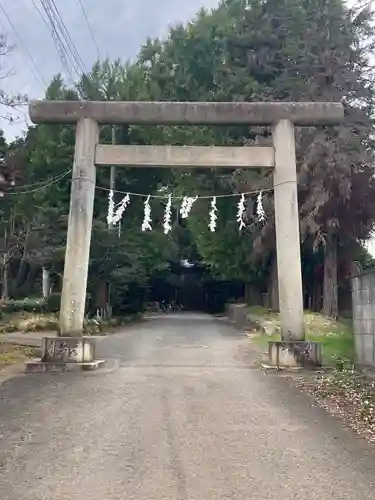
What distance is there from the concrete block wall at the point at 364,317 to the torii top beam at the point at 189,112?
363 cm

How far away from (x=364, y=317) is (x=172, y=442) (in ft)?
18.1

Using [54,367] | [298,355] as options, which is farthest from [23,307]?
[298,355]

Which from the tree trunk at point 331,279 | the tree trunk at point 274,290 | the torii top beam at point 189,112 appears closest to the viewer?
the torii top beam at point 189,112

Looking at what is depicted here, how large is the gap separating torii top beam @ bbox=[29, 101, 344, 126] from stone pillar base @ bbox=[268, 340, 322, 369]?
465 centimetres

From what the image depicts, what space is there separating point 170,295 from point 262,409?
131 feet

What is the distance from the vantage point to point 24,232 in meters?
30.2

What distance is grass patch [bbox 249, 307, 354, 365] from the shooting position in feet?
43.1

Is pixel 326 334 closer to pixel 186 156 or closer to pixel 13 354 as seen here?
pixel 186 156

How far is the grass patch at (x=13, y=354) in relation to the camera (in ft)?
40.5

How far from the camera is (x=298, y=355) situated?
11.2 m

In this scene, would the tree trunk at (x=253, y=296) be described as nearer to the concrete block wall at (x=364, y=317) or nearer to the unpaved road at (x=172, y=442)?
the concrete block wall at (x=364, y=317)

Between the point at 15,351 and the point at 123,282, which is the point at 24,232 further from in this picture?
the point at 15,351

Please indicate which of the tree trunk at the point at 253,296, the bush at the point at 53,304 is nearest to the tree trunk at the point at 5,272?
the bush at the point at 53,304

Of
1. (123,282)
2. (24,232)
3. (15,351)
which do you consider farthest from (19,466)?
A: (24,232)
